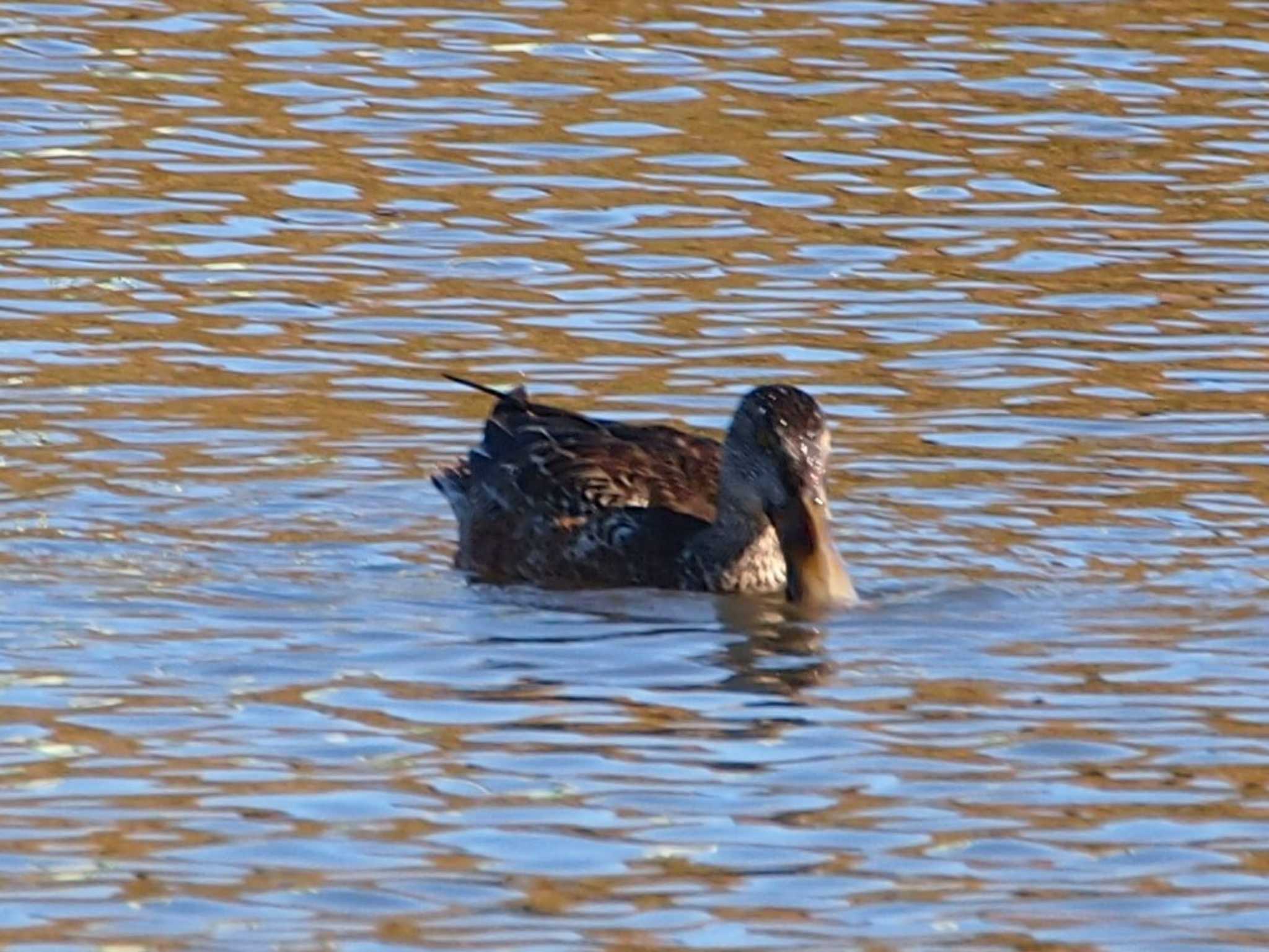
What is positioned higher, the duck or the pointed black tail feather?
the pointed black tail feather

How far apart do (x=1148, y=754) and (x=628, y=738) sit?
1.46 meters

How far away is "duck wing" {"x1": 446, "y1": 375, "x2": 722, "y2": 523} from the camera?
12.3 m

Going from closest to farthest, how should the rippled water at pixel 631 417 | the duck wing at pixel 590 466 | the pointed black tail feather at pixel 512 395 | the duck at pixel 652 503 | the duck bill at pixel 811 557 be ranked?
the rippled water at pixel 631 417 → the duck bill at pixel 811 557 → the duck at pixel 652 503 → the duck wing at pixel 590 466 → the pointed black tail feather at pixel 512 395

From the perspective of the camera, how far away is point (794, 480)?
11664 millimetres

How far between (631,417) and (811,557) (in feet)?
8.32

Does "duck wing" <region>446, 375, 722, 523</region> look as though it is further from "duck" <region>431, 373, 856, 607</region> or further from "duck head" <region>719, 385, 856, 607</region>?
"duck head" <region>719, 385, 856, 607</region>

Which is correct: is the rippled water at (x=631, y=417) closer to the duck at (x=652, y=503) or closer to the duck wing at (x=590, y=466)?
the duck at (x=652, y=503)

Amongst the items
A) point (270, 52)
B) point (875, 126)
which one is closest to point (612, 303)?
point (875, 126)

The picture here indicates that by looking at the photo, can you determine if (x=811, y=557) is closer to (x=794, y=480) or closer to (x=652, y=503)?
(x=794, y=480)

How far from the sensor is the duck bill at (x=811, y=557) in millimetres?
11406

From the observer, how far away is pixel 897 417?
13672 millimetres

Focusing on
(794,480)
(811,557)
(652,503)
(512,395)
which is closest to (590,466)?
(652,503)

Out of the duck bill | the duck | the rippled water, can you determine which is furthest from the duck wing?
the duck bill

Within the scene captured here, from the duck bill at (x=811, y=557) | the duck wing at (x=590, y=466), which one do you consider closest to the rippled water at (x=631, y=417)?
the duck bill at (x=811, y=557)
